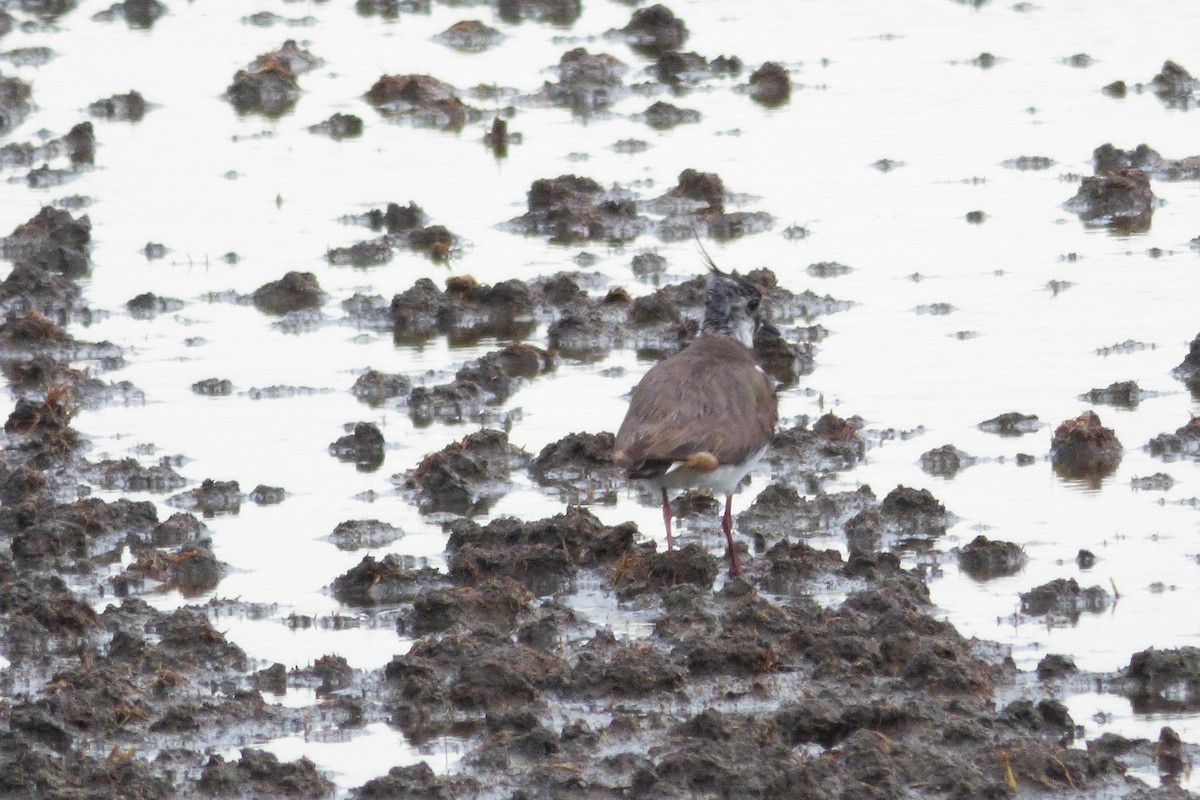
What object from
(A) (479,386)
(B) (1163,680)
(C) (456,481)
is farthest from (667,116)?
(B) (1163,680)

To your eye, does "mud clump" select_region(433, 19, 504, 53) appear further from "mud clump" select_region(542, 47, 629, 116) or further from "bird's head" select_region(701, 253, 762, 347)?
"bird's head" select_region(701, 253, 762, 347)

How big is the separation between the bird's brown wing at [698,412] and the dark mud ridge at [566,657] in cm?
45

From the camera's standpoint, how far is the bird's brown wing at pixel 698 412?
31.4 feet

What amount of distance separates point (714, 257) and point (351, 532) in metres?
5.46

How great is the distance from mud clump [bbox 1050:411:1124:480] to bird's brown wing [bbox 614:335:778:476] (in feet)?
5.18

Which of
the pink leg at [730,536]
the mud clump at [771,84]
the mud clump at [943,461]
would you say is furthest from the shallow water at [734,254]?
the pink leg at [730,536]

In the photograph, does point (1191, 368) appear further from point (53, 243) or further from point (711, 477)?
point (53, 243)

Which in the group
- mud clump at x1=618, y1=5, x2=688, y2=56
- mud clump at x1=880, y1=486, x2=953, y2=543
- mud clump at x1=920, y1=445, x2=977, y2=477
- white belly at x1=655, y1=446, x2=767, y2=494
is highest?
mud clump at x1=618, y1=5, x2=688, y2=56

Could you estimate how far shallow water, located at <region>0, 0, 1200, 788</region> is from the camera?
10203 millimetres

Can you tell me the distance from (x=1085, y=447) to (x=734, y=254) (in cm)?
474

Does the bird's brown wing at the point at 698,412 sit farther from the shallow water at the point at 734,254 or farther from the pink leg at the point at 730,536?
the shallow water at the point at 734,254

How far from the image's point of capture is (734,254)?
51.1 ft

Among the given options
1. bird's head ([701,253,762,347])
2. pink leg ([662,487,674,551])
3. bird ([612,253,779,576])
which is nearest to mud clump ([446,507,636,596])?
pink leg ([662,487,674,551])

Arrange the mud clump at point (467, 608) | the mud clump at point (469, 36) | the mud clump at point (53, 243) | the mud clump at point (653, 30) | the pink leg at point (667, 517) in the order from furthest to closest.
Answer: the mud clump at point (469, 36)
the mud clump at point (653, 30)
the mud clump at point (53, 243)
the pink leg at point (667, 517)
the mud clump at point (467, 608)
